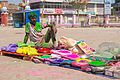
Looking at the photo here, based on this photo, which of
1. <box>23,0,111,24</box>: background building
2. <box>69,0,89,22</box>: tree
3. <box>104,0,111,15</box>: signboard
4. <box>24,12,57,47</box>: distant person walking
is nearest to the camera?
<box>24,12,57,47</box>: distant person walking

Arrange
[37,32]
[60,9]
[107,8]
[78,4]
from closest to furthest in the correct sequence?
[37,32] → [78,4] → [60,9] → [107,8]

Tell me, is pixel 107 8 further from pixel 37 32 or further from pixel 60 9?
pixel 37 32

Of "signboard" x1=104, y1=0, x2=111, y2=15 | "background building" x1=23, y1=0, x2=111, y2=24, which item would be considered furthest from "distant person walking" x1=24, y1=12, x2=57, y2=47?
"signboard" x1=104, y1=0, x2=111, y2=15

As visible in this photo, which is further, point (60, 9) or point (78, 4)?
point (60, 9)

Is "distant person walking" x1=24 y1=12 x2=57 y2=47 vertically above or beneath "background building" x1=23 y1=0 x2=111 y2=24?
above

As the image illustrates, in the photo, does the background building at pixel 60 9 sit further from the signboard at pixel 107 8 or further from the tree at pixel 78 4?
the signboard at pixel 107 8

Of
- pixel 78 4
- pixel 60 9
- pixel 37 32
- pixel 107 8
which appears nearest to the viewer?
pixel 37 32

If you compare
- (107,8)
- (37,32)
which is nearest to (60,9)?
(107,8)

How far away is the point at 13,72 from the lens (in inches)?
320

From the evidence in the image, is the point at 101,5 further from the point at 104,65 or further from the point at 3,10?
the point at 104,65

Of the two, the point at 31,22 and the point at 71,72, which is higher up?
the point at 31,22

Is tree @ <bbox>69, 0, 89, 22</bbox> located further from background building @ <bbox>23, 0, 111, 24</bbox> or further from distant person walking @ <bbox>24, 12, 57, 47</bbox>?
distant person walking @ <bbox>24, 12, 57, 47</bbox>

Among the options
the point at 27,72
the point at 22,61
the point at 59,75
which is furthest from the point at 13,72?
the point at 22,61

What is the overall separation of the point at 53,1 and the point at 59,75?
70890 mm
